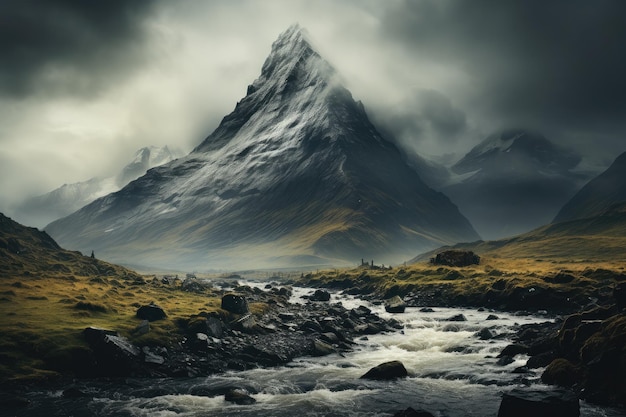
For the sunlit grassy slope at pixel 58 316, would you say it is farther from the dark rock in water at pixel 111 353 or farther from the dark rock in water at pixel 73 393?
the dark rock in water at pixel 73 393

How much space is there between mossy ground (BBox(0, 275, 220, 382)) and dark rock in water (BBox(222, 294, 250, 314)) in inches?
172

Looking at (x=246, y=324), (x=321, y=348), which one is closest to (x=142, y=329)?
(x=246, y=324)

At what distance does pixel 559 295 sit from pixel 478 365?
49396 mm

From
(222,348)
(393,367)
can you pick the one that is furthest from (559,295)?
(222,348)

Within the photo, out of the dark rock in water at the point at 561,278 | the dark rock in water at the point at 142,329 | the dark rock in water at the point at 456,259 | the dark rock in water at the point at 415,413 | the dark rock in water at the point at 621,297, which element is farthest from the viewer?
the dark rock in water at the point at 456,259

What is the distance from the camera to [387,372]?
144 feet

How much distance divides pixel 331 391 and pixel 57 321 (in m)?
33.7

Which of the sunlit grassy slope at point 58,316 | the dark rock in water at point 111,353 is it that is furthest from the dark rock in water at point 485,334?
the dark rock in water at point 111,353

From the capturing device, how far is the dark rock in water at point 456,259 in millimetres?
157000

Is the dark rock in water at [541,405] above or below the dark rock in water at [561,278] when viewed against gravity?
below

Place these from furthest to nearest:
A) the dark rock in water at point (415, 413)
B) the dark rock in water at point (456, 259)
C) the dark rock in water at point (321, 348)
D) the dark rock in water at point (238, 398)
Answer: the dark rock in water at point (456, 259) < the dark rock in water at point (321, 348) < the dark rock in water at point (238, 398) < the dark rock in water at point (415, 413)

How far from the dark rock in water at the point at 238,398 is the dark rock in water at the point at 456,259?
427ft

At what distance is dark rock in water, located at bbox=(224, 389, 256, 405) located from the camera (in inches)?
1467

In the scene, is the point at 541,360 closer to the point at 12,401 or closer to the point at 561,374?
the point at 561,374
